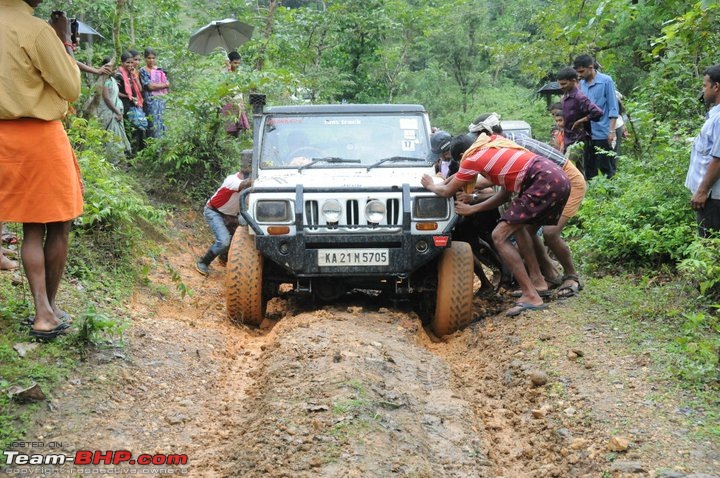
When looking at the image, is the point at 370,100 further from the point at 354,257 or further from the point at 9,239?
the point at 9,239

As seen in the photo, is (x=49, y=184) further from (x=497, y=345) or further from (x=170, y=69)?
(x=170, y=69)

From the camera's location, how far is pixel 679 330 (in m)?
5.22

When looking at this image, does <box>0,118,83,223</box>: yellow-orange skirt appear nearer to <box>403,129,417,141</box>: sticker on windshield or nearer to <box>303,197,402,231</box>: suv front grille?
<box>303,197,402,231</box>: suv front grille

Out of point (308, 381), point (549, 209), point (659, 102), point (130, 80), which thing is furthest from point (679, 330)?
point (130, 80)

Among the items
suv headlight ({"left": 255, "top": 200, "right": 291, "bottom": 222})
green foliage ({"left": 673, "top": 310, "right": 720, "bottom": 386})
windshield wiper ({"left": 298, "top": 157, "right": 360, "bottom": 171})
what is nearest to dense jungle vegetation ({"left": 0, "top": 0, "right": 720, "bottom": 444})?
green foliage ({"left": 673, "top": 310, "right": 720, "bottom": 386})

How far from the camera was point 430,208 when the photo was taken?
241 inches

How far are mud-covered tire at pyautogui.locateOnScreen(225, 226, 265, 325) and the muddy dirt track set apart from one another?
25 cm

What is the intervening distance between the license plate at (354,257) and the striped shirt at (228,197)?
7.81 ft

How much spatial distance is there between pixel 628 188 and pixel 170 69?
328 inches

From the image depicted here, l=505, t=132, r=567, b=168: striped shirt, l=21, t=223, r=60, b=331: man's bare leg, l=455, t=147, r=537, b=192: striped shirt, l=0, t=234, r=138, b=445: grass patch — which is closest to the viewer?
l=0, t=234, r=138, b=445: grass patch

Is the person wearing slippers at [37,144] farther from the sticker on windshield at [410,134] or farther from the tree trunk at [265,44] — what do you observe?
the tree trunk at [265,44]

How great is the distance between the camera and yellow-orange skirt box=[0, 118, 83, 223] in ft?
14.2

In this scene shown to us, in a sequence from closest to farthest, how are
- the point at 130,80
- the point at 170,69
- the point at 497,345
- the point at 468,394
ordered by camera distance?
1. the point at 468,394
2. the point at 497,345
3. the point at 130,80
4. the point at 170,69

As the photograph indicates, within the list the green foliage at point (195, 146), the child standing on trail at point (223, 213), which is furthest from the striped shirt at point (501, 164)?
the green foliage at point (195, 146)
